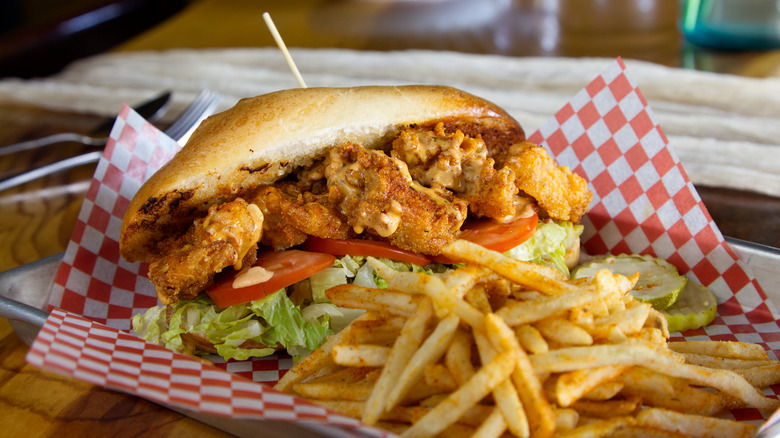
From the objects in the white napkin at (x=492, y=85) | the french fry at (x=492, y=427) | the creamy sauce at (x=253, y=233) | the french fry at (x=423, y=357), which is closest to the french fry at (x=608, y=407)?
the french fry at (x=492, y=427)

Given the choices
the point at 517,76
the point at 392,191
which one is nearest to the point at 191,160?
the point at 392,191

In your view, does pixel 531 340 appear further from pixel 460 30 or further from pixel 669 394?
pixel 460 30

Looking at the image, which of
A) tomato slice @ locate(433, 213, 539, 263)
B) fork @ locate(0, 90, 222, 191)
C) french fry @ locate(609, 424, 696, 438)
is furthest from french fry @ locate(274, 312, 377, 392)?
fork @ locate(0, 90, 222, 191)

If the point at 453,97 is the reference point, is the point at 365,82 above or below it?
below

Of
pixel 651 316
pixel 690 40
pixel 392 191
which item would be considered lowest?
pixel 690 40

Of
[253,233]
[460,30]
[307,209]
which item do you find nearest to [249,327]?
[253,233]

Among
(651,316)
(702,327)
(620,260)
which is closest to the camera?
(651,316)

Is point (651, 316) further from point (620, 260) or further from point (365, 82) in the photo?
point (365, 82)

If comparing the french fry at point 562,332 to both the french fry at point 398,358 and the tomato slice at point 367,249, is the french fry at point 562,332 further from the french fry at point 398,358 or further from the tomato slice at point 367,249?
the tomato slice at point 367,249
